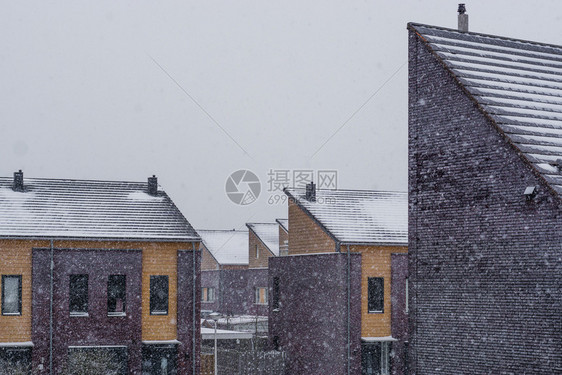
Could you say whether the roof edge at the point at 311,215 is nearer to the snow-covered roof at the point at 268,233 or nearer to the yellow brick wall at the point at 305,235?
the yellow brick wall at the point at 305,235

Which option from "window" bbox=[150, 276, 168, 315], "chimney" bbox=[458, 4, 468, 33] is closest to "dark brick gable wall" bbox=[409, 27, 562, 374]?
"chimney" bbox=[458, 4, 468, 33]

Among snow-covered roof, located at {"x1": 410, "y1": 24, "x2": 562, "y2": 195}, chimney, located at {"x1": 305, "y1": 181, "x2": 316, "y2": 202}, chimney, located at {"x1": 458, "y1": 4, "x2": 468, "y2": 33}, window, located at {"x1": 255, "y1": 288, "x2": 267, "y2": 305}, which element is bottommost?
window, located at {"x1": 255, "y1": 288, "x2": 267, "y2": 305}

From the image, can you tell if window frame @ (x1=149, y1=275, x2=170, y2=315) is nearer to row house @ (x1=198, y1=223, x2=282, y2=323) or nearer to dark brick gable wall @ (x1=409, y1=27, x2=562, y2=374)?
dark brick gable wall @ (x1=409, y1=27, x2=562, y2=374)

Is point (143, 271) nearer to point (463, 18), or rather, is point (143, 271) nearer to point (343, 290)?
point (343, 290)

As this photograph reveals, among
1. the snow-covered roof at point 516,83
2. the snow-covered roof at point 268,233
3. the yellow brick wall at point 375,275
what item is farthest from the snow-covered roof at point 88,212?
the snow-covered roof at point 268,233

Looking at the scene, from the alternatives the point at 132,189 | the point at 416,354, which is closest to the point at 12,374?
the point at 132,189

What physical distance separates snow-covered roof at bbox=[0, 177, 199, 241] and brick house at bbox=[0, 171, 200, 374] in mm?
39

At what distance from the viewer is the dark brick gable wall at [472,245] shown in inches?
486

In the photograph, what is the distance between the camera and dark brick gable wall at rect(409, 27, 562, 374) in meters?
12.4

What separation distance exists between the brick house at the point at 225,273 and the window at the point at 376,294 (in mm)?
21525

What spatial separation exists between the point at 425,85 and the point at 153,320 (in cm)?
1643

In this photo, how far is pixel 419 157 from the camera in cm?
1521

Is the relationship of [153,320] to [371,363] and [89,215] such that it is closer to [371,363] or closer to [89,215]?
[89,215]

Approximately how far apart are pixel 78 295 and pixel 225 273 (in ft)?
91.4
